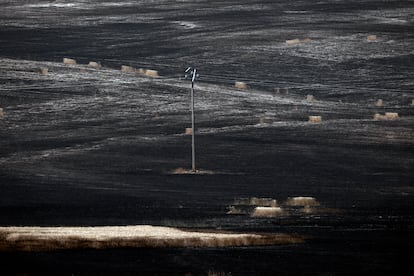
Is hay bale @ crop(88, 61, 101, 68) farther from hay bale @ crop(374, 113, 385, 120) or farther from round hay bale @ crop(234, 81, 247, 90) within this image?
hay bale @ crop(374, 113, 385, 120)

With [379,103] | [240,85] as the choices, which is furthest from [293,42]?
[379,103]

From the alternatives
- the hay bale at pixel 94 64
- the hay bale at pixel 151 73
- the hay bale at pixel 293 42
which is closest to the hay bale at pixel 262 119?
the hay bale at pixel 151 73

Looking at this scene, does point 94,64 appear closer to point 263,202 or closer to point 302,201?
point 263,202

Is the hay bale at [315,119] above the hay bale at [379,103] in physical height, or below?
above

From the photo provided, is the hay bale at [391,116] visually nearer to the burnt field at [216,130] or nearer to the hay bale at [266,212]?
the burnt field at [216,130]

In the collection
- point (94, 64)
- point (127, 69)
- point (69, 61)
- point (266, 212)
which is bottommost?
point (127, 69)

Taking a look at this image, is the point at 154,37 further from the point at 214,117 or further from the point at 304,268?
the point at 304,268

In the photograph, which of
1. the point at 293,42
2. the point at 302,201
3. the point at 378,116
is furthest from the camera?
the point at 293,42
